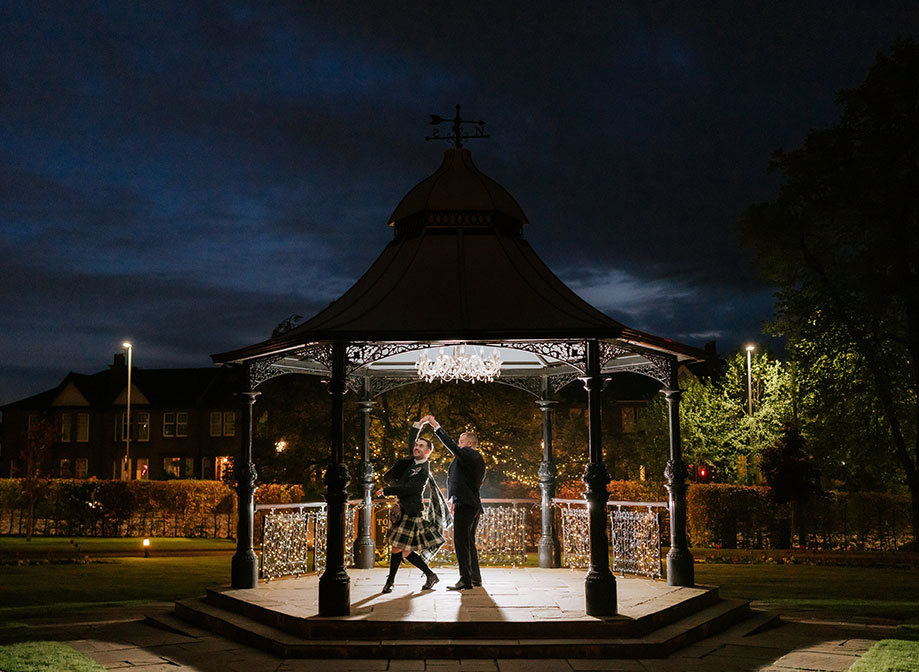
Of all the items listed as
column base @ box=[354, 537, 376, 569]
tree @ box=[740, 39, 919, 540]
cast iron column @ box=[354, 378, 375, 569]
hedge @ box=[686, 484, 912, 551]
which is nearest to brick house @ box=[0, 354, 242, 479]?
hedge @ box=[686, 484, 912, 551]

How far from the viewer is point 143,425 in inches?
2282

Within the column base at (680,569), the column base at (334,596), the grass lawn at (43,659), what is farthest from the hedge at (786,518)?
the grass lawn at (43,659)

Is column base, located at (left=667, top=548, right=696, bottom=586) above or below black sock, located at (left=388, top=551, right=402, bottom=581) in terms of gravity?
below

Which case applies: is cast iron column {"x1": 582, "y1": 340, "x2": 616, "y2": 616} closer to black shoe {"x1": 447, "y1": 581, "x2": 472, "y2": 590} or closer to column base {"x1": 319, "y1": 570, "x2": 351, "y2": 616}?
black shoe {"x1": 447, "y1": 581, "x2": 472, "y2": 590}

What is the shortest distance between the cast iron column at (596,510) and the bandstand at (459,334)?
0.01 m

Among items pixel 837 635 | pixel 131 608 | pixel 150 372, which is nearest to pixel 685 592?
pixel 837 635

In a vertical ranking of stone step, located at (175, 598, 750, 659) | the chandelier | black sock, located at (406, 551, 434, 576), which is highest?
the chandelier

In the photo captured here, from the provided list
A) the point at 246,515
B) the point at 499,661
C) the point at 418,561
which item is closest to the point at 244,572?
the point at 246,515

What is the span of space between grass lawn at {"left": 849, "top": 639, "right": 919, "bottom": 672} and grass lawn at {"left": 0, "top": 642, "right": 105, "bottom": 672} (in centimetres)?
703

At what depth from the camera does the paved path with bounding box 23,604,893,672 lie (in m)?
8.59

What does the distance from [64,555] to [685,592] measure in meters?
16.4

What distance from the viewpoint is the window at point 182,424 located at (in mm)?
57281

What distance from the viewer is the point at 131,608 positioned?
12.6 m

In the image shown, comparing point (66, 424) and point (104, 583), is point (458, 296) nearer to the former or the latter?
point (104, 583)
